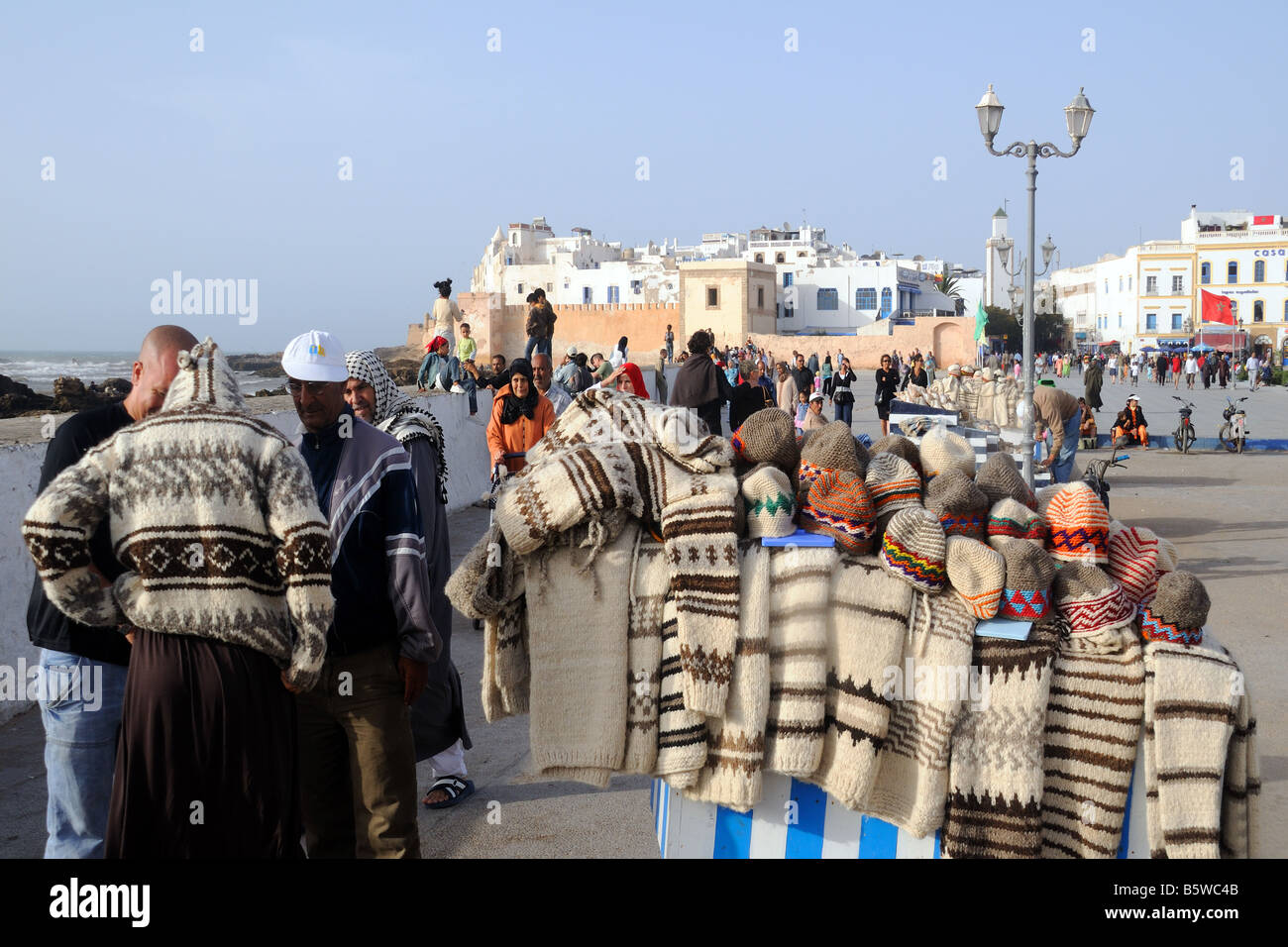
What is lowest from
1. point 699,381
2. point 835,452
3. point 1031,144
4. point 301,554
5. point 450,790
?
point 450,790

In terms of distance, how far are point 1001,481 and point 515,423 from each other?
15.2 feet

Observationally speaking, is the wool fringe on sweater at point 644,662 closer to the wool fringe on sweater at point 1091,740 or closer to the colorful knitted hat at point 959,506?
the colorful knitted hat at point 959,506

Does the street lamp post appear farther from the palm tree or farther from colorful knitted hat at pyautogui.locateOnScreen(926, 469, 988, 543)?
the palm tree

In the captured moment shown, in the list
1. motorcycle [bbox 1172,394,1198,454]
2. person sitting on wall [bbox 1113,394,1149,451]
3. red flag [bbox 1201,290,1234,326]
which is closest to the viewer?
motorcycle [bbox 1172,394,1198,454]

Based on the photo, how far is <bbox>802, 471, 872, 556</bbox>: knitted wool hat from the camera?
3.17 metres

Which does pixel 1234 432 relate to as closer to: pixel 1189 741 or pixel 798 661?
pixel 1189 741

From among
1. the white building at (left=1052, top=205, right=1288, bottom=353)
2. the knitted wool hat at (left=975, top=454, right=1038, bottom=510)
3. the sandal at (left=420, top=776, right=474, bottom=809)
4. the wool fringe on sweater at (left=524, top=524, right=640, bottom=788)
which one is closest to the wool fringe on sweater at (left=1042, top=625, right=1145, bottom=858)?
the knitted wool hat at (left=975, top=454, right=1038, bottom=510)

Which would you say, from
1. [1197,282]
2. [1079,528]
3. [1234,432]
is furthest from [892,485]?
[1197,282]

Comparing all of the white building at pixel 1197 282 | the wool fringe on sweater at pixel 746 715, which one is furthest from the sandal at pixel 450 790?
the white building at pixel 1197 282

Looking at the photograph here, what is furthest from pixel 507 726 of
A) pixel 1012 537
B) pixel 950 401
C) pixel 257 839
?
pixel 950 401

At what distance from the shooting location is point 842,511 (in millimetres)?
3180

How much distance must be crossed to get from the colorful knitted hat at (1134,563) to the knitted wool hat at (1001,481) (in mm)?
285

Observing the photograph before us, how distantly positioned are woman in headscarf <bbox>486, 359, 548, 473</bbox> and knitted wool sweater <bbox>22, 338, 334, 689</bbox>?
4723 millimetres
